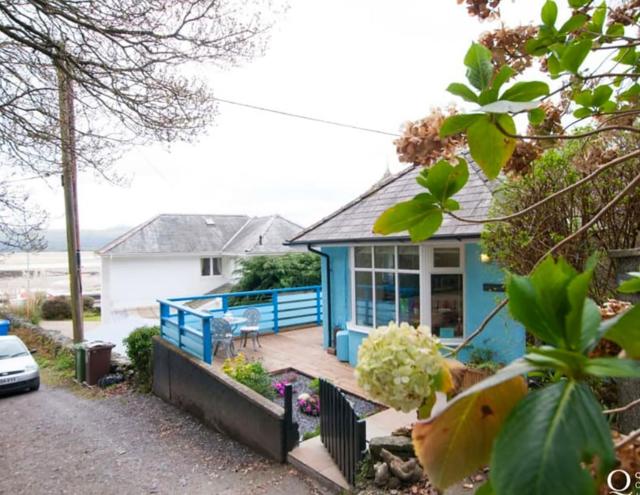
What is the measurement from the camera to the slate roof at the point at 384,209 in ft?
20.4

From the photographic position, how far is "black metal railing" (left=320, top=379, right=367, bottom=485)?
4.31 metres

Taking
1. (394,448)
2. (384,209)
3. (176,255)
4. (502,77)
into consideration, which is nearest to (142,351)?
(384,209)

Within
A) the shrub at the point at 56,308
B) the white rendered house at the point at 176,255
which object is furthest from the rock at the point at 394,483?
the shrub at the point at 56,308

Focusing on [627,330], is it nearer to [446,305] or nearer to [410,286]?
[446,305]

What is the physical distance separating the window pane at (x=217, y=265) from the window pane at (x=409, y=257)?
18.4 metres

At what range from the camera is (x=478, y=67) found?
2.58 ft

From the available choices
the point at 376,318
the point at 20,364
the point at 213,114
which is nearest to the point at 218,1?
the point at 213,114

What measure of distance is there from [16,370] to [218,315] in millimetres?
4368

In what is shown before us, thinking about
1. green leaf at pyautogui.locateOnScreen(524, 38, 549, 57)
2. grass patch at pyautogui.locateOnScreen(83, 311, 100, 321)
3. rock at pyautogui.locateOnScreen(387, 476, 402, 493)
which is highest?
green leaf at pyautogui.locateOnScreen(524, 38, 549, 57)

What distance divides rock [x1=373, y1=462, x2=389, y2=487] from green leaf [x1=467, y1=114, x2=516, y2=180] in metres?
3.86

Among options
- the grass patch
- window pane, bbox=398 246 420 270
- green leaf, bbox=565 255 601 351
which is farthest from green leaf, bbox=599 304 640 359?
the grass patch

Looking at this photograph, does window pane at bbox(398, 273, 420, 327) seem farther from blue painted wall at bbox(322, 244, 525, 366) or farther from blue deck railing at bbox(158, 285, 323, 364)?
blue deck railing at bbox(158, 285, 323, 364)

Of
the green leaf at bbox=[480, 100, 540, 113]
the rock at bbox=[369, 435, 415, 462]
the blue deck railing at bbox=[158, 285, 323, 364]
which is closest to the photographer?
the green leaf at bbox=[480, 100, 540, 113]

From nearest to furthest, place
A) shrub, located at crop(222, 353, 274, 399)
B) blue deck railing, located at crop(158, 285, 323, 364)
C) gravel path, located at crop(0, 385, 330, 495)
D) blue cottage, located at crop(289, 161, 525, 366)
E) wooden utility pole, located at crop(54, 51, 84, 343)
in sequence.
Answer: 1. gravel path, located at crop(0, 385, 330, 495)
2. wooden utility pole, located at crop(54, 51, 84, 343)
3. blue cottage, located at crop(289, 161, 525, 366)
4. shrub, located at crop(222, 353, 274, 399)
5. blue deck railing, located at crop(158, 285, 323, 364)
